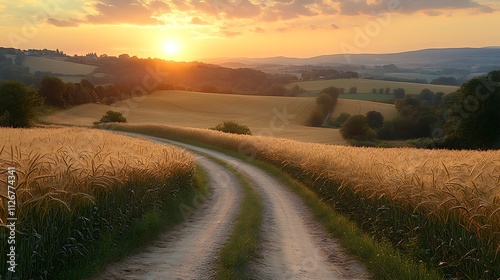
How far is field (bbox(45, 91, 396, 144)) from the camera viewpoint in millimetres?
91250

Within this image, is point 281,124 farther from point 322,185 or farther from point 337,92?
point 322,185

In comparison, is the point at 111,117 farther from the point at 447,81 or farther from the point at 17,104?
the point at 447,81

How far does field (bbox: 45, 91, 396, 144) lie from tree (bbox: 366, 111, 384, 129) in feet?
20.4

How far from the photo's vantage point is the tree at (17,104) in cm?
6016

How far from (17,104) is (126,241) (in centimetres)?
5993

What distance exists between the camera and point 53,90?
322 feet

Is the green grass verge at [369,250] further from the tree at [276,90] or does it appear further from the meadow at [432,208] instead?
the tree at [276,90]

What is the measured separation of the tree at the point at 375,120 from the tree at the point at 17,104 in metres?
65.1

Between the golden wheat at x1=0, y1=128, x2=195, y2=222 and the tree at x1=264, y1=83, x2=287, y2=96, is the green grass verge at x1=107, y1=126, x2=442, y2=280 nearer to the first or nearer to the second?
the golden wheat at x1=0, y1=128, x2=195, y2=222

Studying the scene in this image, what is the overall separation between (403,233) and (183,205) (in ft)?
29.8

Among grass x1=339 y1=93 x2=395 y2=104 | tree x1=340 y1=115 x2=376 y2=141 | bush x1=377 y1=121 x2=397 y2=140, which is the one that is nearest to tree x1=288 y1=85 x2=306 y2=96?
grass x1=339 y1=93 x2=395 y2=104

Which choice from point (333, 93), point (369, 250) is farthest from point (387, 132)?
point (369, 250)

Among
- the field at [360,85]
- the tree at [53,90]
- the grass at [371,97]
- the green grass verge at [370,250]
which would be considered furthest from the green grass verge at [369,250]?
the field at [360,85]

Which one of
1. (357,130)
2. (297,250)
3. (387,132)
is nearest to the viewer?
(297,250)
